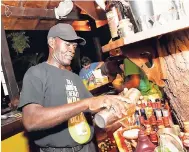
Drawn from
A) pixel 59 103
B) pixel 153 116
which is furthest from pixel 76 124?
pixel 153 116

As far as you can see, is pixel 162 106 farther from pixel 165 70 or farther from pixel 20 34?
pixel 20 34

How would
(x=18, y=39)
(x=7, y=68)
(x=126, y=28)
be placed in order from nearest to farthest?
A: 1. (x=126, y=28)
2. (x=7, y=68)
3. (x=18, y=39)

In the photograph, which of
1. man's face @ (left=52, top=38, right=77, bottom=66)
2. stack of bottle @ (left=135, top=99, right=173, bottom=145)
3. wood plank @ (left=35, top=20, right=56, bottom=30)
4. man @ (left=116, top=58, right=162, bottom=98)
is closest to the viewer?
stack of bottle @ (left=135, top=99, right=173, bottom=145)

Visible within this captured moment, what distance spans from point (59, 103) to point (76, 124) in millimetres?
334

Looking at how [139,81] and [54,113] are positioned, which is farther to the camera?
[139,81]

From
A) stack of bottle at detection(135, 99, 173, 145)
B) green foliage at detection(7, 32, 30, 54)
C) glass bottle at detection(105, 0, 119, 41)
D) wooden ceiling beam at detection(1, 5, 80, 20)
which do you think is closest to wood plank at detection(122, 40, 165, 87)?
glass bottle at detection(105, 0, 119, 41)

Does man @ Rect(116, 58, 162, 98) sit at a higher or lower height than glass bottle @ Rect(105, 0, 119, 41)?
lower

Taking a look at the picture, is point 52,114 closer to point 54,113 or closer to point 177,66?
point 54,113

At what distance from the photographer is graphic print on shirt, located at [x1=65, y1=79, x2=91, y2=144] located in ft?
7.59

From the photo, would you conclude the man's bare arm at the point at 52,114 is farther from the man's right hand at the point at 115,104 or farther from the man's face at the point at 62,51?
the man's face at the point at 62,51

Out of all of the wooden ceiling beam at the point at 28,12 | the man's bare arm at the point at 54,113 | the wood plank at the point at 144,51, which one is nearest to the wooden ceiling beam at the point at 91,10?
the wooden ceiling beam at the point at 28,12

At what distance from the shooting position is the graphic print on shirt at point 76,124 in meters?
2.31

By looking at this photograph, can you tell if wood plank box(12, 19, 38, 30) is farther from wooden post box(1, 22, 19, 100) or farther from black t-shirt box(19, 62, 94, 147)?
black t-shirt box(19, 62, 94, 147)

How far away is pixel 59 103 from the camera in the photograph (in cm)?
223
